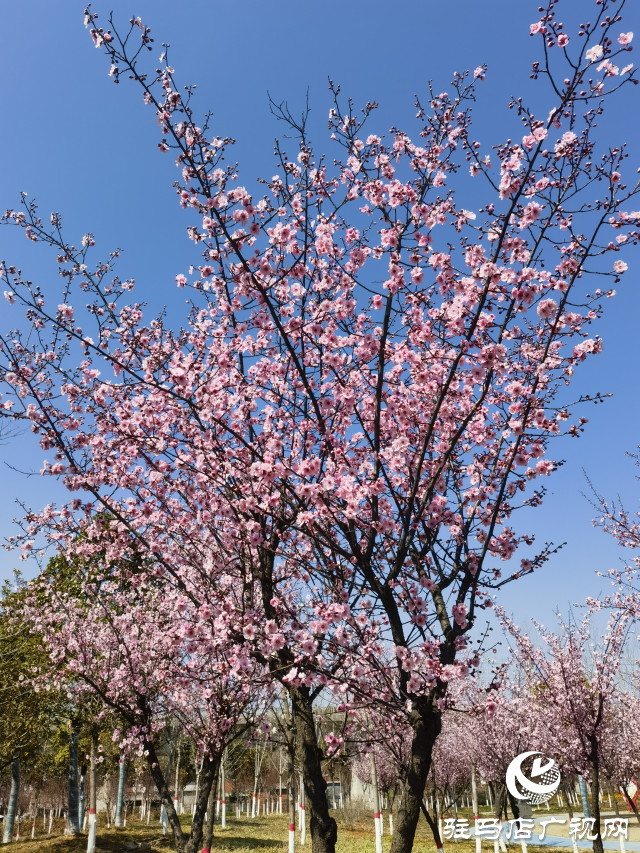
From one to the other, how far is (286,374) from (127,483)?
103 inches

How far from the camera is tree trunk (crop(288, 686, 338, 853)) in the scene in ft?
19.0

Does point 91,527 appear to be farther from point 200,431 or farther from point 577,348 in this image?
point 577,348

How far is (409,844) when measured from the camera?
482cm

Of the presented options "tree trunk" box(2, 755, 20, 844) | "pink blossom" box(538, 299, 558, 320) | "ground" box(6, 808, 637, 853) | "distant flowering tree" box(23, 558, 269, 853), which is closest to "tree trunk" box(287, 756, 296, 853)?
"ground" box(6, 808, 637, 853)

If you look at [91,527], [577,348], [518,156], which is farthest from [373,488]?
[91,527]

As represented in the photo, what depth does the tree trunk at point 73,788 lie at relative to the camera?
19.4 metres

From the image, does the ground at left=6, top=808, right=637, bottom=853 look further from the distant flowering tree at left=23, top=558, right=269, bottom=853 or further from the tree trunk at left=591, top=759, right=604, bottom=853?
the tree trunk at left=591, top=759, right=604, bottom=853

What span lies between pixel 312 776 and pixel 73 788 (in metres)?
18.9

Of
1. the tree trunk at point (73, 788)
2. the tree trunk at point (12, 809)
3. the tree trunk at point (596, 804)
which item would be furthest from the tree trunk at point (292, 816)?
the tree trunk at point (12, 809)
